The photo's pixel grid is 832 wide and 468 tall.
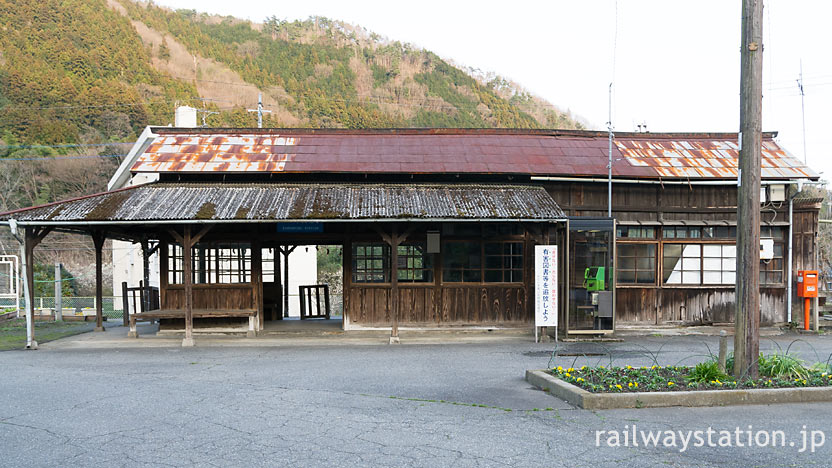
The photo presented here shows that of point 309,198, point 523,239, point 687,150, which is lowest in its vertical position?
point 523,239

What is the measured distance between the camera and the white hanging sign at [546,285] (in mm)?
12266

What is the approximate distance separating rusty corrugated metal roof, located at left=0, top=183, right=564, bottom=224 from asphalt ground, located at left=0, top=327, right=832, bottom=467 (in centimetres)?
271

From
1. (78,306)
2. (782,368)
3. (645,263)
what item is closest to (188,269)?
(645,263)

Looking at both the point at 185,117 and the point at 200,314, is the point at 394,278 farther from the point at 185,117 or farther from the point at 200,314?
the point at 185,117

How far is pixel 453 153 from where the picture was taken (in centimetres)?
1480

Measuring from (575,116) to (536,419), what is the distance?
62.7 metres

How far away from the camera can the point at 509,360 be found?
406 inches

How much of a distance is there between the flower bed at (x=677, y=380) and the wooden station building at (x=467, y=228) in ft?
15.8

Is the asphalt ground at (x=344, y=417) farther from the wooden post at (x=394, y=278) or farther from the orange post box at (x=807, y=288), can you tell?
the orange post box at (x=807, y=288)

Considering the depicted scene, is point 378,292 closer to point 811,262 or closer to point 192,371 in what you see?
point 192,371

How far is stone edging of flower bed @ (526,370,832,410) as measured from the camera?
6613 millimetres

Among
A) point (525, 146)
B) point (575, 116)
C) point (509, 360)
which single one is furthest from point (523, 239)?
point (575, 116)

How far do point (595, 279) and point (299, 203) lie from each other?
634 cm

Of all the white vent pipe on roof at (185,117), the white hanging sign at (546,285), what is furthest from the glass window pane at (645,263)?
the white vent pipe on roof at (185,117)
